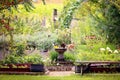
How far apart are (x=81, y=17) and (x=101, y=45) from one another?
582 cm

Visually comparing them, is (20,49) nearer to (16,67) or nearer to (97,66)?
(16,67)

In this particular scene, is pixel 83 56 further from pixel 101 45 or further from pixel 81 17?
pixel 81 17

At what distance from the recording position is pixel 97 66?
14031 mm

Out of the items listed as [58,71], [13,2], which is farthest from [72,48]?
[13,2]

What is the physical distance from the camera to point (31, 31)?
2086 cm

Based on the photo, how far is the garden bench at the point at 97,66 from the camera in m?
13.5

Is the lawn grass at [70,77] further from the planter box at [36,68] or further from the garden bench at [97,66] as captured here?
the planter box at [36,68]

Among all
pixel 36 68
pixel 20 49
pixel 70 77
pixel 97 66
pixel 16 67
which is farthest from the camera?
pixel 20 49

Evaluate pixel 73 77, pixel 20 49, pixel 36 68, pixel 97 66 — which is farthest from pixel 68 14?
pixel 73 77

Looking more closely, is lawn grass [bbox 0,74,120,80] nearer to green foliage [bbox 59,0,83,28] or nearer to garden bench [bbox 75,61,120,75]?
garden bench [bbox 75,61,120,75]

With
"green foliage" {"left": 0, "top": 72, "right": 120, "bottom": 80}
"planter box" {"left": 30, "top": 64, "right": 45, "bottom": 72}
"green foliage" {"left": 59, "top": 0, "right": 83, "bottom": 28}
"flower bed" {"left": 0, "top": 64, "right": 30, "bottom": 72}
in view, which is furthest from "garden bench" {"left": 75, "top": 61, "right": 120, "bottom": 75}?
"green foliage" {"left": 59, "top": 0, "right": 83, "bottom": 28}

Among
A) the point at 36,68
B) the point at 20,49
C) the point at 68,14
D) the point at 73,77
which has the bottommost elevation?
the point at 73,77

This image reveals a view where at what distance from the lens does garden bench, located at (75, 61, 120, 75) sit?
531 inches

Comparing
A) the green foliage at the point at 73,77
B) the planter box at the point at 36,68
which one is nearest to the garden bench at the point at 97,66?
the green foliage at the point at 73,77
